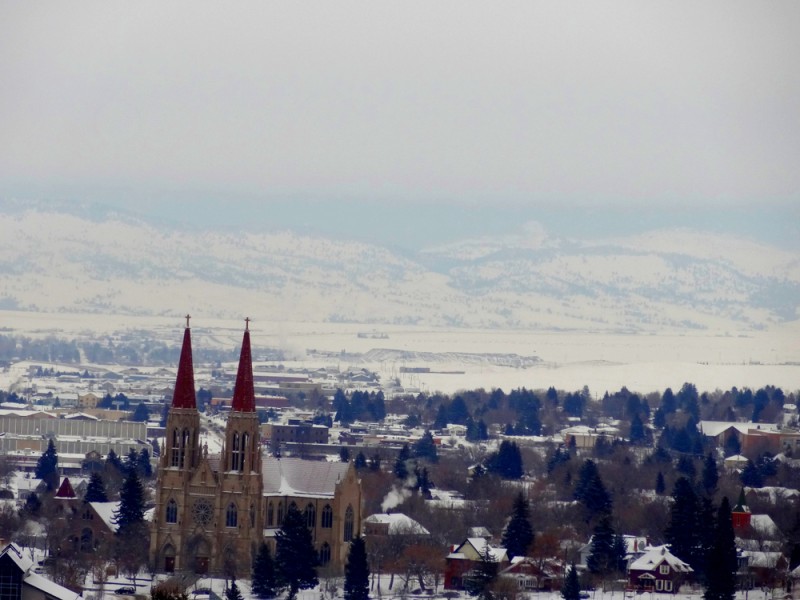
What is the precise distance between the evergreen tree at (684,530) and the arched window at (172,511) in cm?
1377

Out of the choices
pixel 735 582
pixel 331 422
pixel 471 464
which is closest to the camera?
pixel 735 582

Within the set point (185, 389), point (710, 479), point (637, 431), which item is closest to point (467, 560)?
point (185, 389)

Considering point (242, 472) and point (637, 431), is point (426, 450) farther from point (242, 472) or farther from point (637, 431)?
point (242, 472)

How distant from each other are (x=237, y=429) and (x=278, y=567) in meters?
6.44

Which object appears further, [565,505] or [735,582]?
[565,505]

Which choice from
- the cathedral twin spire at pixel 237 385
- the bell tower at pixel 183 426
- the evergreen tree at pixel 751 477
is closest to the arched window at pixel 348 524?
the cathedral twin spire at pixel 237 385

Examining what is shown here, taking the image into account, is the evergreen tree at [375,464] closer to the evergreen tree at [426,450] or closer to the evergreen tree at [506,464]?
the evergreen tree at [506,464]

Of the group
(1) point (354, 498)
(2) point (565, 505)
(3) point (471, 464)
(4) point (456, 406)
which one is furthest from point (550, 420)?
(1) point (354, 498)

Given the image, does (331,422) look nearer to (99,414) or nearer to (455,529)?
(99,414)

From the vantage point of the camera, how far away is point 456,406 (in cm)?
16050

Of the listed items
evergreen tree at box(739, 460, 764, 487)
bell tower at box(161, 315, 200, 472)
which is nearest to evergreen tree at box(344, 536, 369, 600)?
bell tower at box(161, 315, 200, 472)

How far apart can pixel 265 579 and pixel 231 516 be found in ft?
20.5

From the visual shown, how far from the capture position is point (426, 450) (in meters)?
121

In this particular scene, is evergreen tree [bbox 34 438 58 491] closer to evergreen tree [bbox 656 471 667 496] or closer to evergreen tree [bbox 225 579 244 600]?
evergreen tree [bbox 656 471 667 496]
